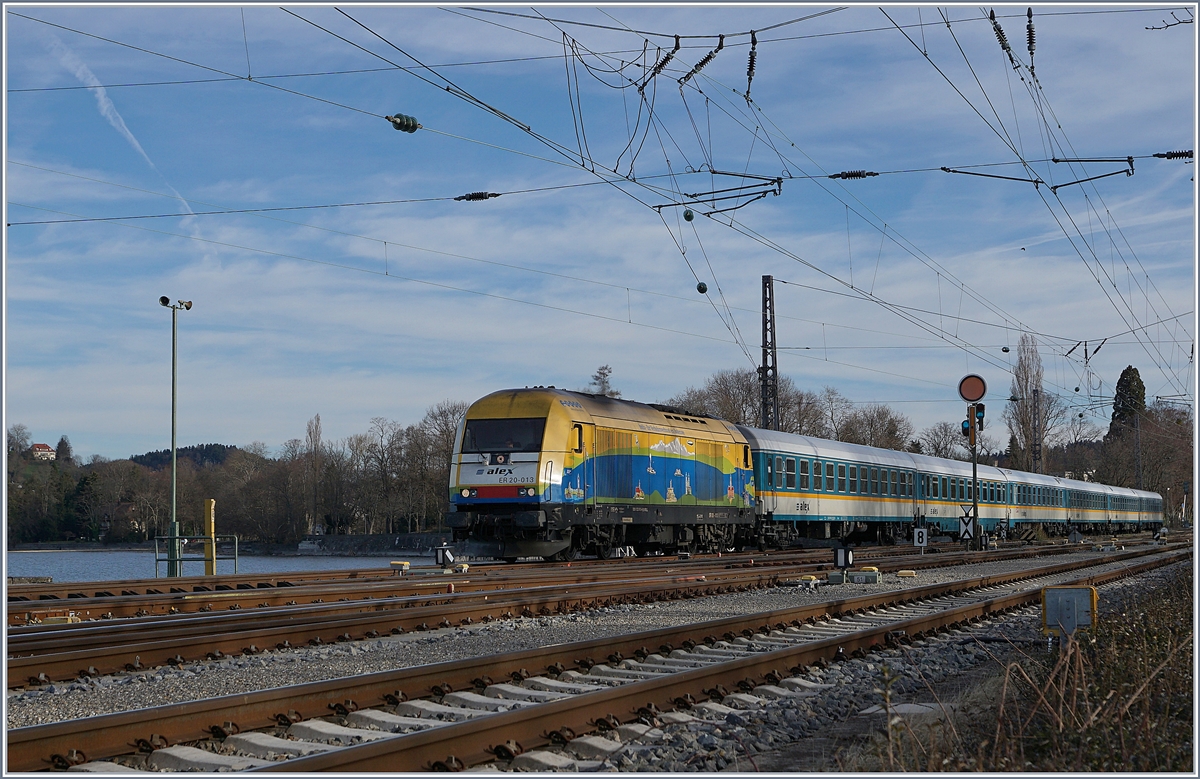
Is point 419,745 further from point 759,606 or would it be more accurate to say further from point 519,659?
point 759,606

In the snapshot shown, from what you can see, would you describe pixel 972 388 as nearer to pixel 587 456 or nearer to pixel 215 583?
pixel 587 456

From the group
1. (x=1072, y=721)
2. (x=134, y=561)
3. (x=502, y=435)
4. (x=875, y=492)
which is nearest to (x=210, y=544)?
(x=502, y=435)

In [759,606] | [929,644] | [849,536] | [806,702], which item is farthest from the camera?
[849,536]

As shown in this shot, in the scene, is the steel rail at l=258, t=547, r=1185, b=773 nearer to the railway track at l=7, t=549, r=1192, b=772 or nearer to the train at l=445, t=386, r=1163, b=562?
the railway track at l=7, t=549, r=1192, b=772

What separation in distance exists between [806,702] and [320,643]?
5.00 meters

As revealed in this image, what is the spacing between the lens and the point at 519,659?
8633 mm

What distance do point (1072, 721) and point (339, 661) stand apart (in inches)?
243

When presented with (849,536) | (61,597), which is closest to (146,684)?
(61,597)

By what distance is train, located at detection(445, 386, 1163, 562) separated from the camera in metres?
21.4

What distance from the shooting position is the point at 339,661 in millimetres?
9609

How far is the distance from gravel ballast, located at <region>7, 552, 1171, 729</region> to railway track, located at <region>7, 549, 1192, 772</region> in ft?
A: 2.70

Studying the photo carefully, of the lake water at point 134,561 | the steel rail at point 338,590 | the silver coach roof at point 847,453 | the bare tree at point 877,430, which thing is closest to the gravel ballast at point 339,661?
the steel rail at point 338,590

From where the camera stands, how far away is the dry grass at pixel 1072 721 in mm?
5340

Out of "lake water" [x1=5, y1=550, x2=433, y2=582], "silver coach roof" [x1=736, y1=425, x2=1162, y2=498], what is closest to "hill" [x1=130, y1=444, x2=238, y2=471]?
"lake water" [x1=5, y1=550, x2=433, y2=582]
